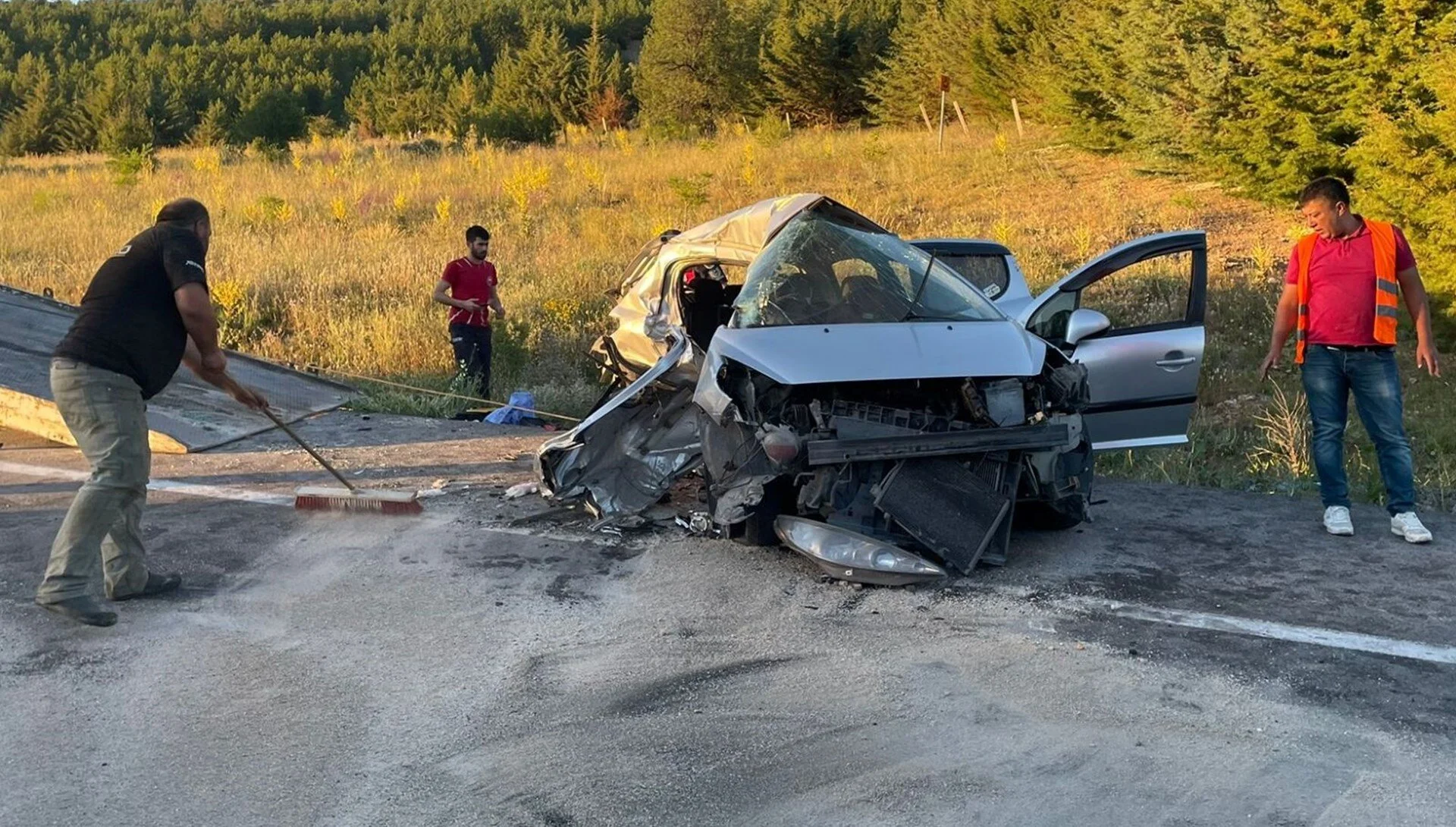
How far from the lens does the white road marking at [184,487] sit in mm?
7117

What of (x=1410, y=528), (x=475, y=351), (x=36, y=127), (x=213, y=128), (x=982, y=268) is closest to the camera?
(x=1410, y=528)

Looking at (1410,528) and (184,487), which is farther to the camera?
(184,487)

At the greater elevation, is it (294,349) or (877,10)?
(877,10)

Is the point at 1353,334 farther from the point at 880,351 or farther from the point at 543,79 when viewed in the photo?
the point at 543,79

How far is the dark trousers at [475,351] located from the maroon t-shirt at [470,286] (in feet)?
0.17

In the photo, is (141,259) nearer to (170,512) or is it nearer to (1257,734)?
(170,512)

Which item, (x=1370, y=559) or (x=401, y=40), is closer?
(x=1370, y=559)

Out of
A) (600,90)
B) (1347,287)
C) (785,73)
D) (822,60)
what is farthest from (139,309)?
(600,90)

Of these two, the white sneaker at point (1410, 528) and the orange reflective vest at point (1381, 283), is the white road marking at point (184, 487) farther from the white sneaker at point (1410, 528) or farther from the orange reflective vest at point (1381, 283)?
the white sneaker at point (1410, 528)

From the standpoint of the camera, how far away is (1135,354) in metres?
7.43

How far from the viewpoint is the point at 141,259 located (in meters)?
5.20

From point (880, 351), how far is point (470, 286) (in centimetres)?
554

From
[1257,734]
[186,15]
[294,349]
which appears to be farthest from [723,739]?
[186,15]

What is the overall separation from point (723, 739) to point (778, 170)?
21.8 m
